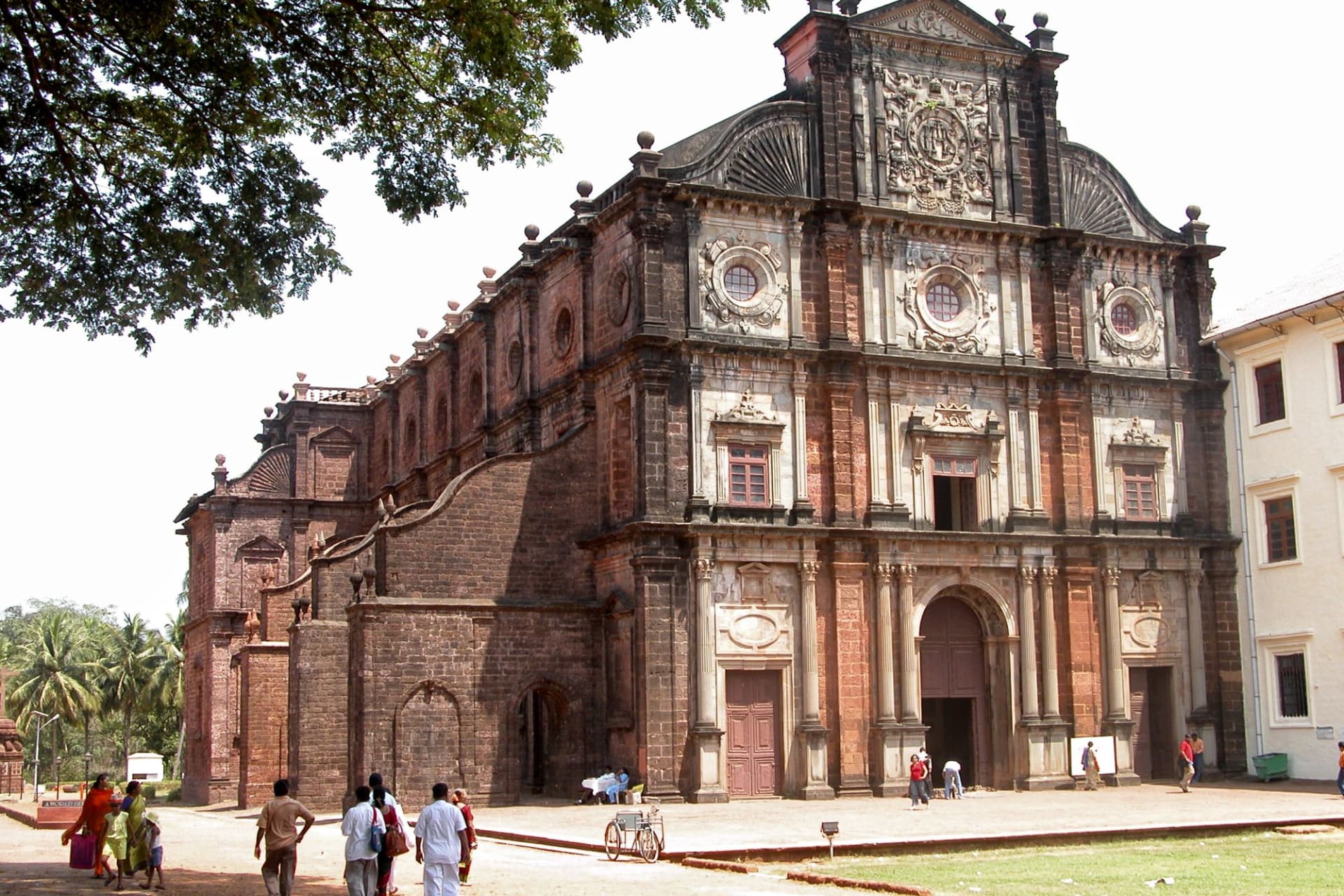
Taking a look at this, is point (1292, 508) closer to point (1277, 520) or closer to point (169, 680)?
point (1277, 520)

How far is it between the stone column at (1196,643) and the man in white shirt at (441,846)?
24344mm

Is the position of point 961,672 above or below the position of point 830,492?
below

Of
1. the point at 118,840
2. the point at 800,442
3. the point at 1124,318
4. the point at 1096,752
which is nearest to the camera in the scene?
the point at 118,840

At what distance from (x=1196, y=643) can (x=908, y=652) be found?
7229 millimetres

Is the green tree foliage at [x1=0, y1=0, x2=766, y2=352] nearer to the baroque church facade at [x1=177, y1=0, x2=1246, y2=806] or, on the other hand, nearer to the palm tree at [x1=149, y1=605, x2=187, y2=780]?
the baroque church facade at [x1=177, y1=0, x2=1246, y2=806]

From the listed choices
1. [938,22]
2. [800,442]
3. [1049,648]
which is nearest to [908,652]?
[1049,648]

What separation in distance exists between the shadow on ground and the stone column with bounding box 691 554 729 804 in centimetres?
1163

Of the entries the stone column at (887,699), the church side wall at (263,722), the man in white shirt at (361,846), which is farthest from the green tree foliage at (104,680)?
the man in white shirt at (361,846)

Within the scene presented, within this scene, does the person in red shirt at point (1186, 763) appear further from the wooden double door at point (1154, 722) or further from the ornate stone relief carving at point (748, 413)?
the ornate stone relief carving at point (748, 413)

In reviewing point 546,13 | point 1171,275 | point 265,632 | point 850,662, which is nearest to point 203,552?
point 265,632

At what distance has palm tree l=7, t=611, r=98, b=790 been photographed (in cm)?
6550

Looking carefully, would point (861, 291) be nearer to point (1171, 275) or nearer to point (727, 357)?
point (727, 357)

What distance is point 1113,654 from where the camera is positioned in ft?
113

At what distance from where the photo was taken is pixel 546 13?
16734mm
